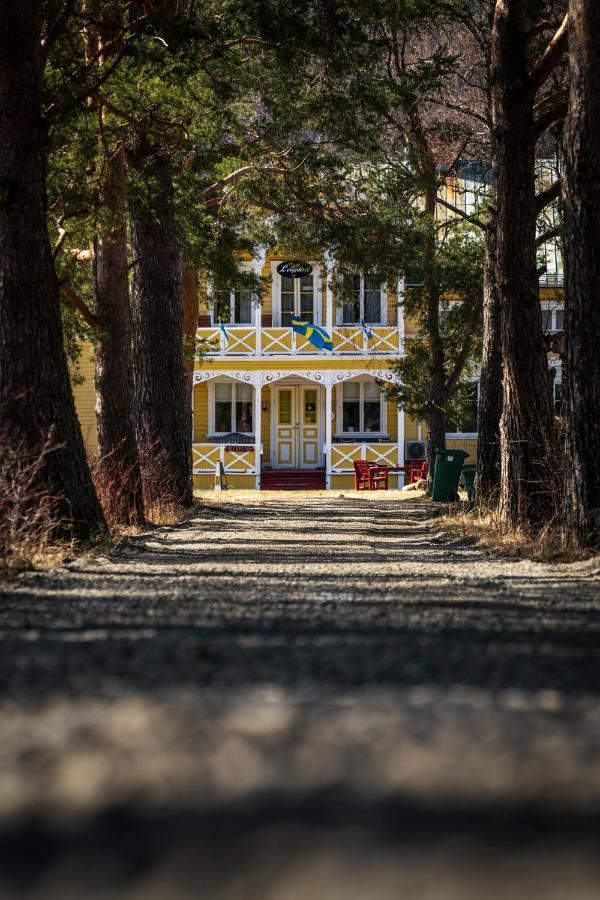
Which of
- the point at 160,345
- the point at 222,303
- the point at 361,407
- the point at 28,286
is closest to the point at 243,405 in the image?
the point at 361,407

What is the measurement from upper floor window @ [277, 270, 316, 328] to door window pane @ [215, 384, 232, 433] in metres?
2.91

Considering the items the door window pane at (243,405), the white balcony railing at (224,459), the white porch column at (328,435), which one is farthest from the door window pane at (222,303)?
the door window pane at (243,405)

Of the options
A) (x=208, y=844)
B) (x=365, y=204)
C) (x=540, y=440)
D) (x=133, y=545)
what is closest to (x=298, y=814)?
(x=208, y=844)

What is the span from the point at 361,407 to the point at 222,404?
4.54 meters

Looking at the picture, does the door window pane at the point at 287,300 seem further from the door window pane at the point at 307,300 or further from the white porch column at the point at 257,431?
the white porch column at the point at 257,431

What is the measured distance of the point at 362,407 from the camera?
3978 centimetres

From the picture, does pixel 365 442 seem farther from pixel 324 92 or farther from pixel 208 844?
pixel 208 844

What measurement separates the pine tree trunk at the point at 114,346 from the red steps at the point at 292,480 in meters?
20.4

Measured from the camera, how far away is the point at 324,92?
55.9ft

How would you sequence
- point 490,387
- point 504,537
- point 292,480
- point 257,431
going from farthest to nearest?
point 257,431 < point 292,480 < point 490,387 < point 504,537

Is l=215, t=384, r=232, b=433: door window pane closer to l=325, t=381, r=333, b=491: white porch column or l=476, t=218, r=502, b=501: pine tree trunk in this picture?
l=325, t=381, r=333, b=491: white porch column

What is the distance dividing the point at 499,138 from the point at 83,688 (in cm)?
1145

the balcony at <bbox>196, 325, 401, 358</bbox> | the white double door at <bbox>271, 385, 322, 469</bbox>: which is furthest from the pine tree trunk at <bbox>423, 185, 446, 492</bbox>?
the white double door at <bbox>271, 385, 322, 469</bbox>

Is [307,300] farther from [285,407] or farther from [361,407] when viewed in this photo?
[361,407]
